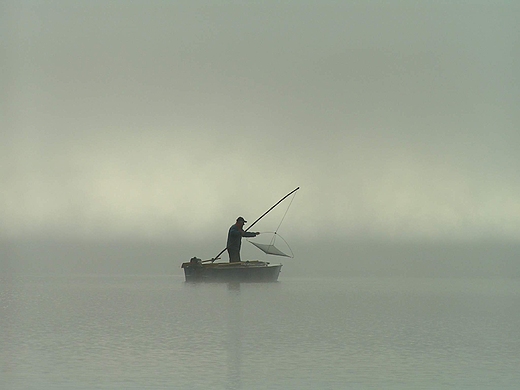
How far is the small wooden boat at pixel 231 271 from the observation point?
44.0 meters

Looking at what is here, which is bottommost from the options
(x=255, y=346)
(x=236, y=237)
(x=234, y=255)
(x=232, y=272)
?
(x=255, y=346)

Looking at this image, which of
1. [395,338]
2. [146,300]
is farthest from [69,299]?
[395,338]

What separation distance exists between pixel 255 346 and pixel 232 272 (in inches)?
1012

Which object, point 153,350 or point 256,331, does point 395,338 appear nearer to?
point 256,331

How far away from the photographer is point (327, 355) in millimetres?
17094

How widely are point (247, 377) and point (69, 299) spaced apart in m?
23.4

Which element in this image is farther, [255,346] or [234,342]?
[234,342]

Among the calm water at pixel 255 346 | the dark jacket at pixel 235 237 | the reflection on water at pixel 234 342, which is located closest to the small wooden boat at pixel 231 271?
the dark jacket at pixel 235 237

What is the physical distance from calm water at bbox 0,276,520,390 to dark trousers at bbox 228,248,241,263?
13.3 metres

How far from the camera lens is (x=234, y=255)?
1775 inches

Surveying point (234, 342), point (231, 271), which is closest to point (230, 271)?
point (231, 271)

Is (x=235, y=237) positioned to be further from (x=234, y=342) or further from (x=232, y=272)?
(x=234, y=342)

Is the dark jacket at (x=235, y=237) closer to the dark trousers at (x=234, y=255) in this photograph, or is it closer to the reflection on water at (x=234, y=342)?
the dark trousers at (x=234, y=255)

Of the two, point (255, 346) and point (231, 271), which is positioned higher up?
point (231, 271)
